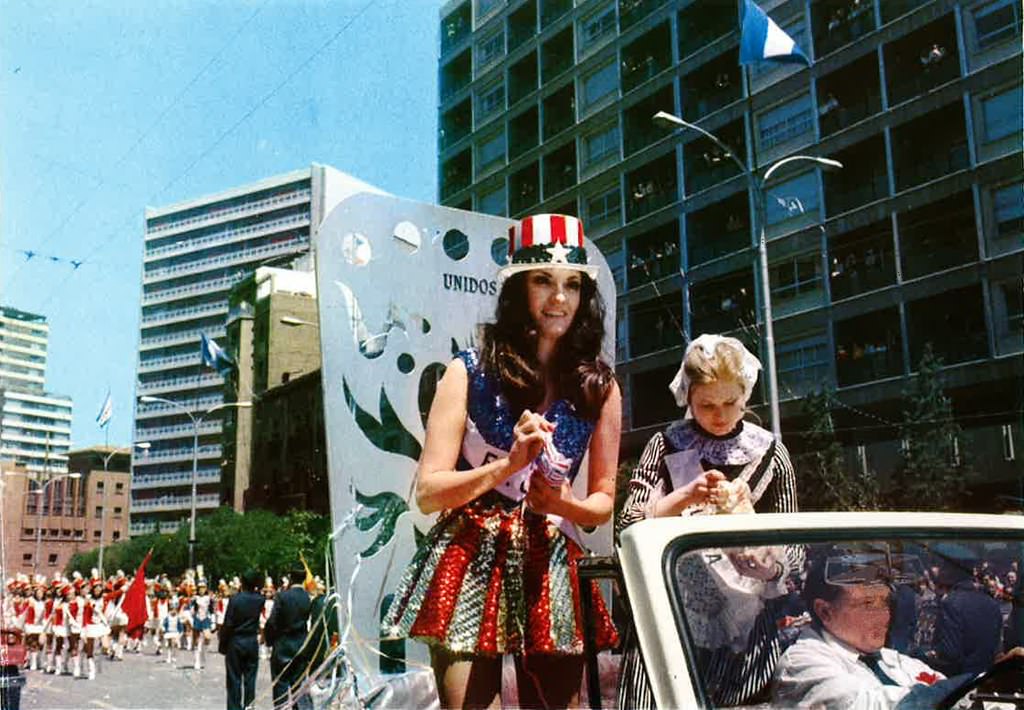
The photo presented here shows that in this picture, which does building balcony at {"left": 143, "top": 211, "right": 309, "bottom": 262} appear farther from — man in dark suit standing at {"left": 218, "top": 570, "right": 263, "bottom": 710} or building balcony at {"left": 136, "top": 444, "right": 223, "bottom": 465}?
man in dark suit standing at {"left": 218, "top": 570, "right": 263, "bottom": 710}

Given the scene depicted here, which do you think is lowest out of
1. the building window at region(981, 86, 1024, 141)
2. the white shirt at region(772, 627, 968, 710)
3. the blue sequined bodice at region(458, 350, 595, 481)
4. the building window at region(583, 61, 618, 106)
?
the white shirt at region(772, 627, 968, 710)

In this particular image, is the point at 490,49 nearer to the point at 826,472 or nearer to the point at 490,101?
the point at 490,101

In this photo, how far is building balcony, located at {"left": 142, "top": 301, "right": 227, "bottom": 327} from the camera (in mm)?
2400

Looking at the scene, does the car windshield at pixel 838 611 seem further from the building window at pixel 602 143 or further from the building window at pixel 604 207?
the building window at pixel 602 143

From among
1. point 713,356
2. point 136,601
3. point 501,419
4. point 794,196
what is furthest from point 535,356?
point 794,196

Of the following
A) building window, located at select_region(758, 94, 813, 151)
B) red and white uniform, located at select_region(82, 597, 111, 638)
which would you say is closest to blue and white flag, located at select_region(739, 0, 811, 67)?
building window, located at select_region(758, 94, 813, 151)

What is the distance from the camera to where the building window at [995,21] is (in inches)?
149

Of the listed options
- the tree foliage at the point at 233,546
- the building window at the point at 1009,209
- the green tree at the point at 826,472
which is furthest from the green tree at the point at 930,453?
the tree foliage at the point at 233,546

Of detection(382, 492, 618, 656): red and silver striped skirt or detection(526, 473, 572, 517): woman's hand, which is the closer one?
detection(382, 492, 618, 656): red and silver striped skirt

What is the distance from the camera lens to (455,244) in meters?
2.06

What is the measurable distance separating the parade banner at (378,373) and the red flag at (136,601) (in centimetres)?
74

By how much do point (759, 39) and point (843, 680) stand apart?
2.72 meters

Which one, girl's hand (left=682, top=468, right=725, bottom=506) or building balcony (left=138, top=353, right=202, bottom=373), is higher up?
building balcony (left=138, top=353, right=202, bottom=373)

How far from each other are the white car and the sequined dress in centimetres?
55
